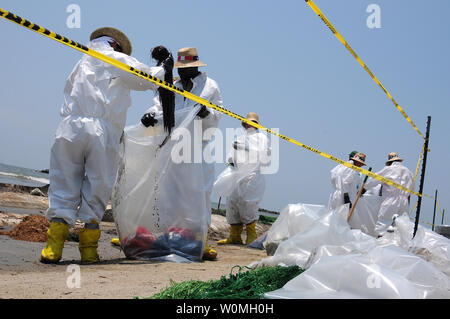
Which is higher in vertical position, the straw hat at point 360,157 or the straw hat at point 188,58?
the straw hat at point 188,58

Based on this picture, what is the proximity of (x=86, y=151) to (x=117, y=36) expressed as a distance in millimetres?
1094

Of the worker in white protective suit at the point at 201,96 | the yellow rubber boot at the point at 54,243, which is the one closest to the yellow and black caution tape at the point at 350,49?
the worker in white protective suit at the point at 201,96

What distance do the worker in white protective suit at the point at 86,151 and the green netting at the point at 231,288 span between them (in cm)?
151

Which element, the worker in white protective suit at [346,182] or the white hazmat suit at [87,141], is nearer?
the white hazmat suit at [87,141]

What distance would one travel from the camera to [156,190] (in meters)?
4.09

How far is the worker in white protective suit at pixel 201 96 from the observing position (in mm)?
4383

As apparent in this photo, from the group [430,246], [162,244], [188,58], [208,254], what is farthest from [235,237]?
[430,246]

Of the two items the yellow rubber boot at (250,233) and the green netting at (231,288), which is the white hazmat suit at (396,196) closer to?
the yellow rubber boot at (250,233)

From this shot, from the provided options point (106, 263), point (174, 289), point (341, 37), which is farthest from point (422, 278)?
point (341, 37)

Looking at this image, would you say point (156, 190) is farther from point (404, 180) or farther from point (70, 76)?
point (404, 180)

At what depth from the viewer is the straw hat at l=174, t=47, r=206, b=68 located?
15.0ft

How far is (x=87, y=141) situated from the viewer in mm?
3500

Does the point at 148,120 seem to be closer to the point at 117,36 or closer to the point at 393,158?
the point at 117,36

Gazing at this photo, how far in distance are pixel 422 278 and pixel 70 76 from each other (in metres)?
2.86
